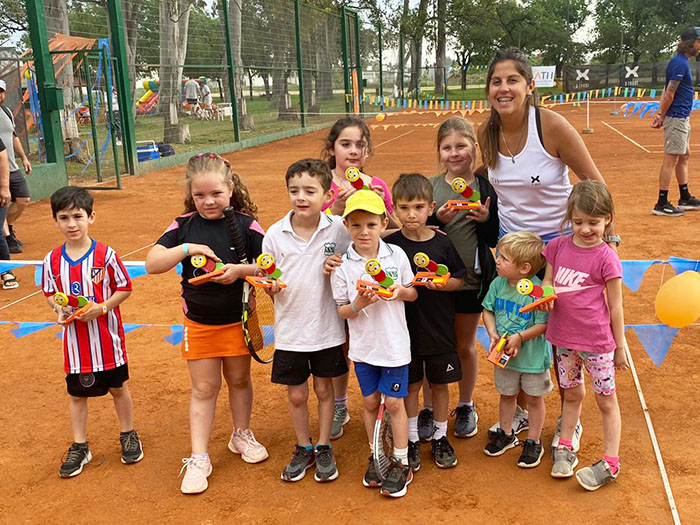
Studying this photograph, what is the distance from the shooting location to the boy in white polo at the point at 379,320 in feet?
10.3

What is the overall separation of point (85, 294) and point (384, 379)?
162cm

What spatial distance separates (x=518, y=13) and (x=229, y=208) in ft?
212

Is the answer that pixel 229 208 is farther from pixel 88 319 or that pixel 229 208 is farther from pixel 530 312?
pixel 530 312

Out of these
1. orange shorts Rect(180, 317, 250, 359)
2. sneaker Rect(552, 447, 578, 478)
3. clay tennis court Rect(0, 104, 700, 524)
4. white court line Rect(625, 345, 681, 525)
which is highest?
orange shorts Rect(180, 317, 250, 359)

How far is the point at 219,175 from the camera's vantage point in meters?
3.33

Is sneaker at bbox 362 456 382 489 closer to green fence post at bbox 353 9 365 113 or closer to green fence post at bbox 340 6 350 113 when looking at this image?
green fence post at bbox 340 6 350 113

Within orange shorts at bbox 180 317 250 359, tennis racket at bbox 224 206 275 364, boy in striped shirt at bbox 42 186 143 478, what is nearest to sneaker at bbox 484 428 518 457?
tennis racket at bbox 224 206 275 364

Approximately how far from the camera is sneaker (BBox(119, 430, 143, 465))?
3676 millimetres

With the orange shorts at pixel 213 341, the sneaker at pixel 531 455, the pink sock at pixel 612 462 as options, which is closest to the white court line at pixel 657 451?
the pink sock at pixel 612 462

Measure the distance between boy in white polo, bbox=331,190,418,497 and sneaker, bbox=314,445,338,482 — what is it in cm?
30

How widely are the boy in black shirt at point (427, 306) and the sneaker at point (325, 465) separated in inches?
15.9

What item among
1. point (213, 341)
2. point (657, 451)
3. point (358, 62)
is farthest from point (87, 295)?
point (358, 62)

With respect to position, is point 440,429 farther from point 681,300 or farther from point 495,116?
point 495,116

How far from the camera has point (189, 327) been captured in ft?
11.4
